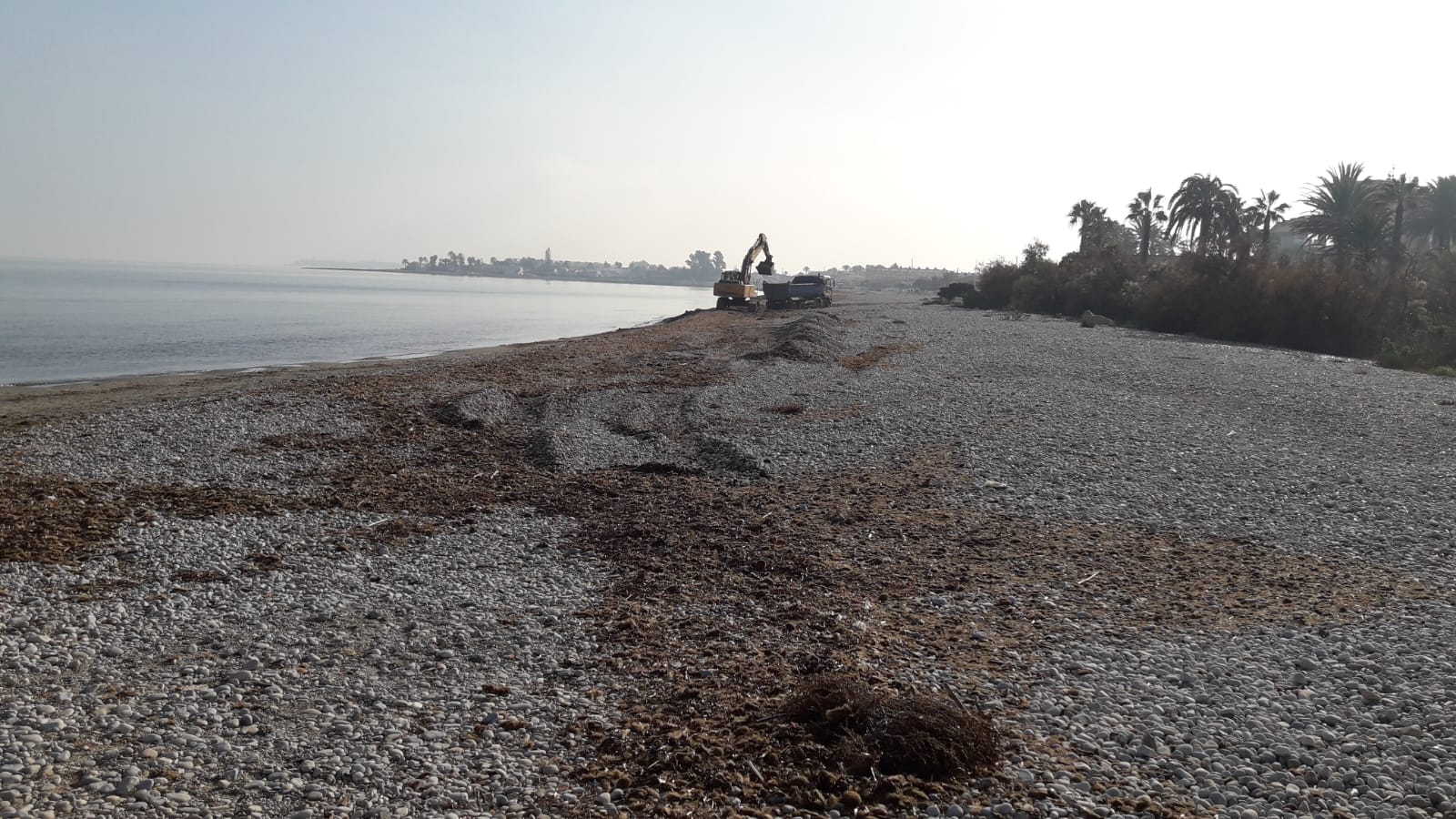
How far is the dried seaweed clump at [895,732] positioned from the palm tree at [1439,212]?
82.6m

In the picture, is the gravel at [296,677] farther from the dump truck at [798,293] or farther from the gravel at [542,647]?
the dump truck at [798,293]

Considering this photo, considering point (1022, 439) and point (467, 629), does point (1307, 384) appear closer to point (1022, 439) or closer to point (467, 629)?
point (1022, 439)

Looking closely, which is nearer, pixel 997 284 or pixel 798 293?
pixel 798 293

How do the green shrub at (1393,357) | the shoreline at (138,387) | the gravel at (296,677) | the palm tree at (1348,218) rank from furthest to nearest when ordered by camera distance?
the palm tree at (1348,218)
the green shrub at (1393,357)
the shoreline at (138,387)
the gravel at (296,677)

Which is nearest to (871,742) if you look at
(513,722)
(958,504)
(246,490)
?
(513,722)

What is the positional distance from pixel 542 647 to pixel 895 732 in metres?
2.96

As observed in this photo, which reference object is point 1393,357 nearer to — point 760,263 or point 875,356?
point 875,356

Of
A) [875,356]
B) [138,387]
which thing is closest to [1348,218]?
[875,356]

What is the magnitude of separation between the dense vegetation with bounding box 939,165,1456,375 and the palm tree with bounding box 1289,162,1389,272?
0.07 metres

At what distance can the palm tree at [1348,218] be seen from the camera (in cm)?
5222

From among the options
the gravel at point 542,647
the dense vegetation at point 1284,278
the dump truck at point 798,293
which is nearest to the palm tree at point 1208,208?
the dense vegetation at point 1284,278

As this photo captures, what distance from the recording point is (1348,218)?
2114 inches

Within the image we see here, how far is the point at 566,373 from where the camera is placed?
25156mm

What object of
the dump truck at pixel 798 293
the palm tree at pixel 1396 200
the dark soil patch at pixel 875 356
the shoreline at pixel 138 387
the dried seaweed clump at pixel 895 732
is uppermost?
the palm tree at pixel 1396 200
